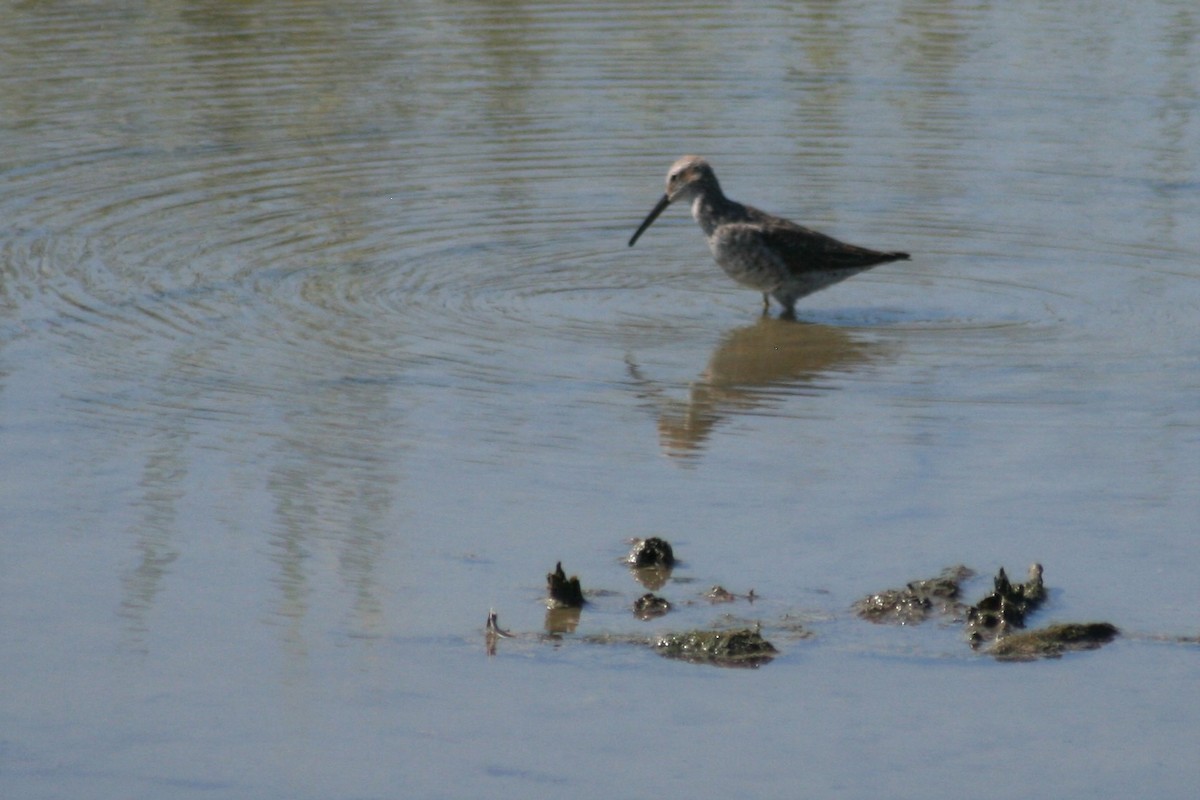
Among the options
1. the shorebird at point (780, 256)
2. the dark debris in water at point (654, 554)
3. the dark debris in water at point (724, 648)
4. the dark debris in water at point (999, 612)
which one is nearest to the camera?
the dark debris in water at point (724, 648)

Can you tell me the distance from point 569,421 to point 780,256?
249 centimetres

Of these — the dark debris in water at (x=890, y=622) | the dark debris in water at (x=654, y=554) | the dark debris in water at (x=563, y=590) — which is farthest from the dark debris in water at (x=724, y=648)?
the dark debris in water at (x=654, y=554)

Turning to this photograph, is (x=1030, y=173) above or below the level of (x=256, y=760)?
above

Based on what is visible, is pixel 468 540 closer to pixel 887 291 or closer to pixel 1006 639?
pixel 1006 639

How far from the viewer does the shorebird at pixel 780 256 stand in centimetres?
1018

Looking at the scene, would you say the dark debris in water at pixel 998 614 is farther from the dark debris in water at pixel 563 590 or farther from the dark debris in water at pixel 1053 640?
the dark debris in water at pixel 563 590

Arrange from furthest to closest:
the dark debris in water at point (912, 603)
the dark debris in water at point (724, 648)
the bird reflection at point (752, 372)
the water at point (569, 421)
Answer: the bird reflection at point (752, 372)
the dark debris in water at point (912, 603)
the dark debris in water at point (724, 648)
the water at point (569, 421)

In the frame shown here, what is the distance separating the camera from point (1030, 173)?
12.9 m

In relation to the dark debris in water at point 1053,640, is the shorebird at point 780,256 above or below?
above

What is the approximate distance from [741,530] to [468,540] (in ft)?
3.06

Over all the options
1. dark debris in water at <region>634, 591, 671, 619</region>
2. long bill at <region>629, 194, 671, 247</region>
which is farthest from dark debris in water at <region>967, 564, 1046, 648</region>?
long bill at <region>629, 194, 671, 247</region>

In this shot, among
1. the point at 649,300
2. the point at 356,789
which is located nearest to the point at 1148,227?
the point at 649,300

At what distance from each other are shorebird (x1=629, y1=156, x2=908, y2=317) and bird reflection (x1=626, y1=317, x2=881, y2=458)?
0.20m

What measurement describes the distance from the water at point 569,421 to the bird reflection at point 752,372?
0.12 ft
